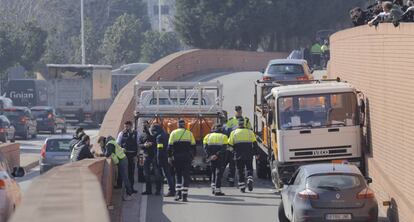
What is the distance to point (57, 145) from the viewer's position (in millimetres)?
34406

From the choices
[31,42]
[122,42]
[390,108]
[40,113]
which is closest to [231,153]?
[390,108]

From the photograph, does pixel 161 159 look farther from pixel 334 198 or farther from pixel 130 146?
pixel 334 198

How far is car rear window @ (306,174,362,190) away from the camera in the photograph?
63.1ft

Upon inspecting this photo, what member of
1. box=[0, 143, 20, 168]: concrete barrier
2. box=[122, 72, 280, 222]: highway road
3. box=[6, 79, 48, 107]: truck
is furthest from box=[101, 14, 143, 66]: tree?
box=[122, 72, 280, 222]: highway road

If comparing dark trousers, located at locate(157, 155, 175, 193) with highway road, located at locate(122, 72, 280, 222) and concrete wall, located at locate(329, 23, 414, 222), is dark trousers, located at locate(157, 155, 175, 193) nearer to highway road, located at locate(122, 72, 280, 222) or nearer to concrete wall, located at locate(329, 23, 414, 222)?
highway road, located at locate(122, 72, 280, 222)

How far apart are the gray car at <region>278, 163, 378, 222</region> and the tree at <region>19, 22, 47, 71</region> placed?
5837 cm

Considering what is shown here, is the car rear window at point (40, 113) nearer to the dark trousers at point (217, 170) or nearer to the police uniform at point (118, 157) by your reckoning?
the dark trousers at point (217, 170)

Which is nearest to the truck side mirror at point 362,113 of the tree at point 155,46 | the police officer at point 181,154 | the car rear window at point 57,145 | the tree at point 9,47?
the police officer at point 181,154

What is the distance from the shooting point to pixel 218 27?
74.9 metres

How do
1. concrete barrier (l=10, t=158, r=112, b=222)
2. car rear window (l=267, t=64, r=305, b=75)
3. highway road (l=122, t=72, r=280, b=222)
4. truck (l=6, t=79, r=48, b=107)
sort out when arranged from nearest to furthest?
1. concrete barrier (l=10, t=158, r=112, b=222)
2. highway road (l=122, t=72, r=280, b=222)
3. car rear window (l=267, t=64, r=305, b=75)
4. truck (l=6, t=79, r=48, b=107)

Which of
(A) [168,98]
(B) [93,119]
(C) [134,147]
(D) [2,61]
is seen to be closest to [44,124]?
(B) [93,119]

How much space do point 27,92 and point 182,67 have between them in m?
14.9

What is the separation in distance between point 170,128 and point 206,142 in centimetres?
272

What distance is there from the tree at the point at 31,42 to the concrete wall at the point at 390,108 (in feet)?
166
